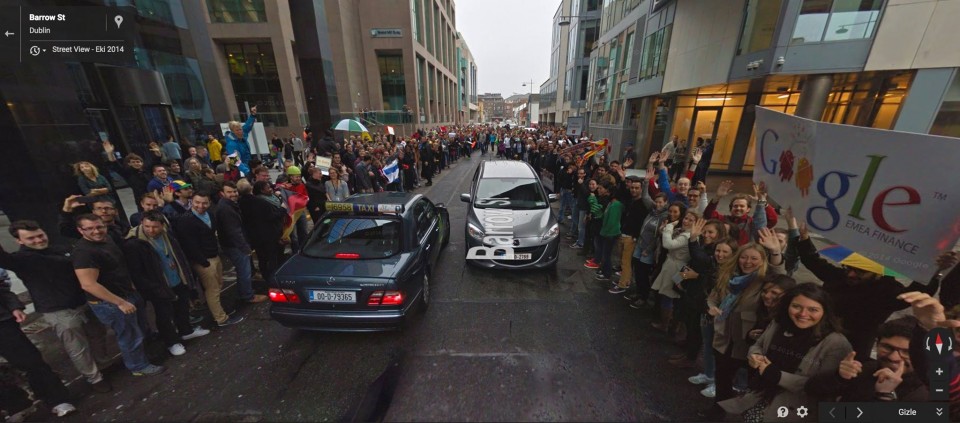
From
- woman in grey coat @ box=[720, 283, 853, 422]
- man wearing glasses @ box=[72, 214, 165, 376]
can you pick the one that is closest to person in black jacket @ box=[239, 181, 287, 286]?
man wearing glasses @ box=[72, 214, 165, 376]

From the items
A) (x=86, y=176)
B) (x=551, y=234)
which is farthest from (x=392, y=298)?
(x=86, y=176)

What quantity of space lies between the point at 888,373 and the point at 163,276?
580 centimetres

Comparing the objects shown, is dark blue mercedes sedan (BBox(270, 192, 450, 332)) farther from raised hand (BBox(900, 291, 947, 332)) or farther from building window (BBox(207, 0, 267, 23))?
building window (BBox(207, 0, 267, 23))

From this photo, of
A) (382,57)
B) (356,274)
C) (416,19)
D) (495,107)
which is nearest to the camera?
(356,274)

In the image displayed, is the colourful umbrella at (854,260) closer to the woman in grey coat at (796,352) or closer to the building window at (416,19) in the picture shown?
the woman in grey coat at (796,352)

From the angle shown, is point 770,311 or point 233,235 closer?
point 770,311

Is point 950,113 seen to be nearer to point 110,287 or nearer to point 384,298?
point 384,298

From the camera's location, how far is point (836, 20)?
26.1 ft

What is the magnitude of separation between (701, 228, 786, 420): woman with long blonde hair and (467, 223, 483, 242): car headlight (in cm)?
310

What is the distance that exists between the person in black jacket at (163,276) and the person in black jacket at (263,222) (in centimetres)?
95

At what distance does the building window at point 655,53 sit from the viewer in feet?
46.7

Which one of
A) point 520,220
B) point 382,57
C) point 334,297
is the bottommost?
point 334,297

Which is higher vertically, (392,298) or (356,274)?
(356,274)

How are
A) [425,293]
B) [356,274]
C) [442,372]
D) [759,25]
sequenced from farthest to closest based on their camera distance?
[759,25]
[425,293]
[356,274]
[442,372]
